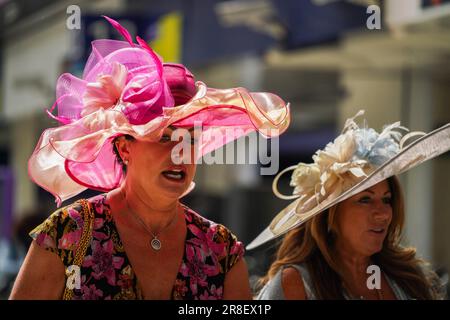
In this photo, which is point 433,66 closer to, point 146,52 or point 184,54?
point 184,54

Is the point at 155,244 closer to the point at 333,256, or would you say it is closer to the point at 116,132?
the point at 116,132

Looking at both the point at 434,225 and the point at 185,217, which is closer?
the point at 185,217

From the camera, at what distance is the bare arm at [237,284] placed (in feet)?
8.03

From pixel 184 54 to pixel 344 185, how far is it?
4.90 meters

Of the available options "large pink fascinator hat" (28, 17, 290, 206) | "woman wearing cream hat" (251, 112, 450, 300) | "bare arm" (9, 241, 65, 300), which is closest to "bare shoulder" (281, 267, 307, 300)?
"woman wearing cream hat" (251, 112, 450, 300)

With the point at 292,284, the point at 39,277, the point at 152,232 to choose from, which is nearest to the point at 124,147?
the point at 152,232

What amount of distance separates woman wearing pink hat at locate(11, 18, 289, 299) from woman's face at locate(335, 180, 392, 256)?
388 millimetres

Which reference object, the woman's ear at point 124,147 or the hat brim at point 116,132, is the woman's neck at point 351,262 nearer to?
the hat brim at point 116,132

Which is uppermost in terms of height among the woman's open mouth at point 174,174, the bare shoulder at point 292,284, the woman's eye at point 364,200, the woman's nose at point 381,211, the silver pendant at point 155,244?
the woman's open mouth at point 174,174

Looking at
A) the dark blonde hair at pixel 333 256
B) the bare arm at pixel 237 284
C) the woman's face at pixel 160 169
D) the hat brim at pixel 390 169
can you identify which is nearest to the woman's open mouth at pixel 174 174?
the woman's face at pixel 160 169

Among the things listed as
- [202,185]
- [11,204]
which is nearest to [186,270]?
[202,185]

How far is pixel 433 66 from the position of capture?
25.0 ft

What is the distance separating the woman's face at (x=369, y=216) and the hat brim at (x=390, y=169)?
0.29 ft

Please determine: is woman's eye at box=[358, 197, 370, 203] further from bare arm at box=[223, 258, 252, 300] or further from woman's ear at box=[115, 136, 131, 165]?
woman's ear at box=[115, 136, 131, 165]
